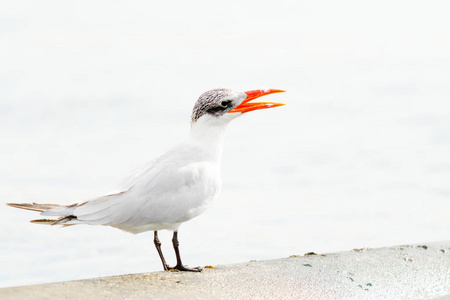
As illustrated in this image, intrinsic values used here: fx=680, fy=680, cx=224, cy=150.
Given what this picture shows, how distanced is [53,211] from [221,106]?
5.62 feet

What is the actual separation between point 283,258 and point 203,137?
1582mm

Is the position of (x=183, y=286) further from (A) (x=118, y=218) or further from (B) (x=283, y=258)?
(B) (x=283, y=258)

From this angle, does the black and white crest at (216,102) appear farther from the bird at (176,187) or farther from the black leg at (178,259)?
the black leg at (178,259)

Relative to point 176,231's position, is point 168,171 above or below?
above

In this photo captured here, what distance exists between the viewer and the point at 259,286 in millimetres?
5934

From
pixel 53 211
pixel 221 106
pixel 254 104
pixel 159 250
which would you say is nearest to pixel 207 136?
pixel 221 106

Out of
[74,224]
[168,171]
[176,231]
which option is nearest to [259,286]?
[176,231]

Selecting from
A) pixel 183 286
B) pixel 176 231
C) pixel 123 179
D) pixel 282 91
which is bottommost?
pixel 183 286

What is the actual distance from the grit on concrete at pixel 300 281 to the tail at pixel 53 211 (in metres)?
0.51

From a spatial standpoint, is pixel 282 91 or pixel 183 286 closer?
pixel 183 286

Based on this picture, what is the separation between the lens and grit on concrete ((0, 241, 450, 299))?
17.5 ft

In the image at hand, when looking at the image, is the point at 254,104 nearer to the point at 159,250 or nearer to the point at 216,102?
the point at 216,102

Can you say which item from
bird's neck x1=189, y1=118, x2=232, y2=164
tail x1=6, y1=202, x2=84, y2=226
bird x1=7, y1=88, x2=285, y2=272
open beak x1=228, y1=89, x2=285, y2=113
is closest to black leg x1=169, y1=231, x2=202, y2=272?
bird x1=7, y1=88, x2=285, y2=272

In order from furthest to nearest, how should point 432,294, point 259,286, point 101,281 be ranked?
point 432,294, point 259,286, point 101,281
